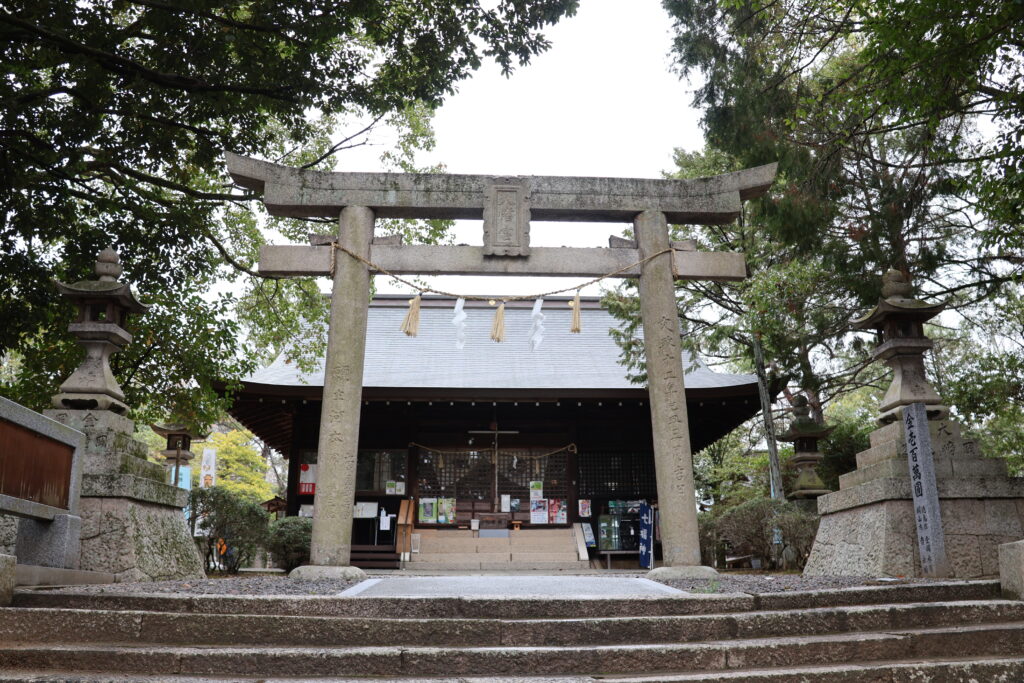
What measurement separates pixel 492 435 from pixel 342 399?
27.6ft

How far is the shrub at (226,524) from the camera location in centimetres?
1089

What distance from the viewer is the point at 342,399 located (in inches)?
280

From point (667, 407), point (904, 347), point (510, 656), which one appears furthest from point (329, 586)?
point (904, 347)

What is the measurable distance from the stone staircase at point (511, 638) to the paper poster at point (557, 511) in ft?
34.5

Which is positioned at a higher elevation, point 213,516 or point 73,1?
point 73,1

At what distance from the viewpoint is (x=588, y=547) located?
48.4 ft

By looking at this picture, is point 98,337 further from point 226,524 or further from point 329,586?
point 226,524

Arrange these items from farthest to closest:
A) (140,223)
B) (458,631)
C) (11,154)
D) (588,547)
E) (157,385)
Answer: (588,547), (157,385), (140,223), (11,154), (458,631)

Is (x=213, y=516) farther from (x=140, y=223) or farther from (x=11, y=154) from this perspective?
(x=11, y=154)

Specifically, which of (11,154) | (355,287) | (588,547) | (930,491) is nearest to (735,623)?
(930,491)

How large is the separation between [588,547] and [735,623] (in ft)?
35.9

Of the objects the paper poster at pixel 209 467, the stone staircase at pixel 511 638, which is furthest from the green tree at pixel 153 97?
the paper poster at pixel 209 467

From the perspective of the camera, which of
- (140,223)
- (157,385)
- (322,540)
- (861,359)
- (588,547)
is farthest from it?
(861,359)

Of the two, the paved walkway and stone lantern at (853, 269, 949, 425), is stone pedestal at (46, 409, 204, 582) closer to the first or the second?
the paved walkway
